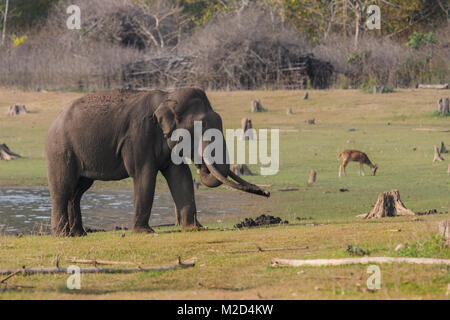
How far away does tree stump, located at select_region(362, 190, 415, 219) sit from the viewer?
1605cm

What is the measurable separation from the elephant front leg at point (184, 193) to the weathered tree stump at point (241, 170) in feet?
26.7

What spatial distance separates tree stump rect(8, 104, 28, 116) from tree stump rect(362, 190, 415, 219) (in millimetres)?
20148

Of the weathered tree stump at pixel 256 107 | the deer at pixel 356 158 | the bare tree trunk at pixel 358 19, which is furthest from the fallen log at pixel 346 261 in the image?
the bare tree trunk at pixel 358 19

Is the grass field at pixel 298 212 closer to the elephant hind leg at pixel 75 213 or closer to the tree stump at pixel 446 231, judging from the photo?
the tree stump at pixel 446 231

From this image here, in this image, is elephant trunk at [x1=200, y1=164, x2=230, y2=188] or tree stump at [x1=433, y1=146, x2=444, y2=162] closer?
elephant trunk at [x1=200, y1=164, x2=230, y2=188]

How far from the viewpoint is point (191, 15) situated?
5647 centimetres

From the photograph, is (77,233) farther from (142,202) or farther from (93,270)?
(93,270)

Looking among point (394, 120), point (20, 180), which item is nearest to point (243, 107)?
point (394, 120)

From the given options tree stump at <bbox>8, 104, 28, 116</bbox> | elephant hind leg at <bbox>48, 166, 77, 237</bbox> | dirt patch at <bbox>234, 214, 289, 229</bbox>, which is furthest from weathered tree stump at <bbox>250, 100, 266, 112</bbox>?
elephant hind leg at <bbox>48, 166, 77, 237</bbox>

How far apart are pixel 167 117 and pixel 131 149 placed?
713 millimetres

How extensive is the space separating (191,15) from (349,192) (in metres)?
37.3

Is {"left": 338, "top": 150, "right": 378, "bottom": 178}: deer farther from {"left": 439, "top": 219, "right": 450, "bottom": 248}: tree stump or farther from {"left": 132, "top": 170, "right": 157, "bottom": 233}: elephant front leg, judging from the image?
{"left": 439, "top": 219, "right": 450, "bottom": 248}: tree stump

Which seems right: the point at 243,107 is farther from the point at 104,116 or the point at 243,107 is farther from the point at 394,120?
the point at 104,116

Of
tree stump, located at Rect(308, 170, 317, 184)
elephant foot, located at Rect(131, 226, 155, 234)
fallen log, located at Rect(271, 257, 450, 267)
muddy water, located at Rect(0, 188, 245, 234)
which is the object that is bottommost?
muddy water, located at Rect(0, 188, 245, 234)
